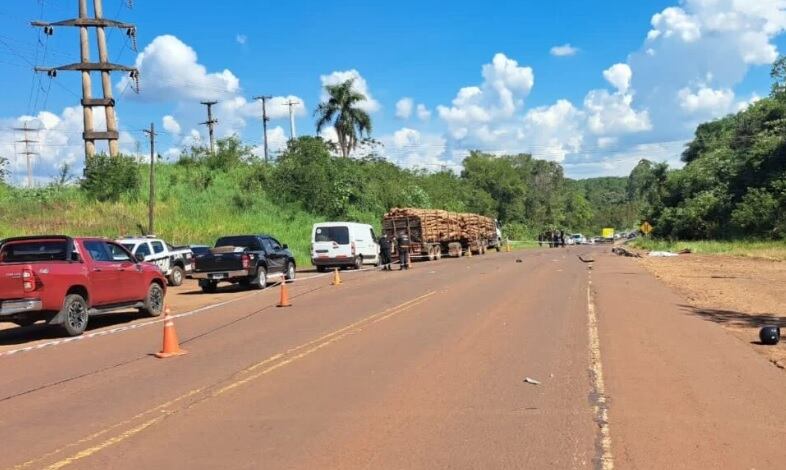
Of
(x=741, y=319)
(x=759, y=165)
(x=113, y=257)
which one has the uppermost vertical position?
(x=759, y=165)

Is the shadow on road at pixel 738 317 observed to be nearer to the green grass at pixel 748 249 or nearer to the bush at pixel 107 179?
the green grass at pixel 748 249

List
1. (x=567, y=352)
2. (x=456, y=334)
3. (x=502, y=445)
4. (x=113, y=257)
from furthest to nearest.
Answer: (x=113, y=257) → (x=456, y=334) → (x=567, y=352) → (x=502, y=445)

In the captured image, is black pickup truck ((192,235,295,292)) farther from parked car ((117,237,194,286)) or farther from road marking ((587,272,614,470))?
road marking ((587,272,614,470))

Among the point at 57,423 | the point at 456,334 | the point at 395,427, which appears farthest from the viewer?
the point at 456,334

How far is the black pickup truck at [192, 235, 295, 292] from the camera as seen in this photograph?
A: 2152 cm

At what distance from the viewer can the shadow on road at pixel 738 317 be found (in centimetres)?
1269

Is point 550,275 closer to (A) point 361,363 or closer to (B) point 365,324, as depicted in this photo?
(B) point 365,324

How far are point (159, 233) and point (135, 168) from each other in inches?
404

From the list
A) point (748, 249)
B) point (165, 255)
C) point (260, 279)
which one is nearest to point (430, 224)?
point (165, 255)

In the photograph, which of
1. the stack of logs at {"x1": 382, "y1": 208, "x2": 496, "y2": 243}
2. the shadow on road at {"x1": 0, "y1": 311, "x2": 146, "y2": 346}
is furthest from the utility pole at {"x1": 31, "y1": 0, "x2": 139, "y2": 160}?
the shadow on road at {"x1": 0, "y1": 311, "x2": 146, "y2": 346}

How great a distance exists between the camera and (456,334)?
1143 cm

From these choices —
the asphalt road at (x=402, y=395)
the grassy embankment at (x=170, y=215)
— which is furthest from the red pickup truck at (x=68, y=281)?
the grassy embankment at (x=170, y=215)

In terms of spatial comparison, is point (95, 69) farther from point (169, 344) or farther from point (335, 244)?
point (169, 344)

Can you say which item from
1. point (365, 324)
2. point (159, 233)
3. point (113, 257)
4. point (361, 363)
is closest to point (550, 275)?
point (365, 324)
